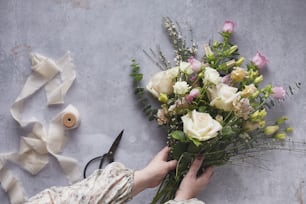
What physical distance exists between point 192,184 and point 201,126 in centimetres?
23

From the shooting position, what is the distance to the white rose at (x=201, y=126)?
1.44m

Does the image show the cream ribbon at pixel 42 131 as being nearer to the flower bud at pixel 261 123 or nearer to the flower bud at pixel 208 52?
the flower bud at pixel 208 52

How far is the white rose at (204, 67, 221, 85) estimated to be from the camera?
149 centimetres

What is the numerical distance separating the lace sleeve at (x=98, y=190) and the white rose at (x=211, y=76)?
395mm

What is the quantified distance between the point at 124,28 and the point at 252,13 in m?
0.48

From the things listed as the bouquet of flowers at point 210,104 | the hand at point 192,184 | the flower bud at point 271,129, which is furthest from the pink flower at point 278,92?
the hand at point 192,184

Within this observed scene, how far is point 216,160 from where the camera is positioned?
1.62m

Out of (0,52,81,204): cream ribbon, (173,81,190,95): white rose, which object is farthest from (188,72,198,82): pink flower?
(0,52,81,204): cream ribbon

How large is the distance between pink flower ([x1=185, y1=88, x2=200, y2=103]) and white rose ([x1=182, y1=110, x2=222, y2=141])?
47mm

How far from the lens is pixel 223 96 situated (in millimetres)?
1505

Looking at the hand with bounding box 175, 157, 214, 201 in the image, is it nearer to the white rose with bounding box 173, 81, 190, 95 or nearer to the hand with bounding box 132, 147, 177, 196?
the hand with bounding box 132, 147, 177, 196

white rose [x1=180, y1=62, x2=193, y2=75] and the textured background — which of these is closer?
white rose [x1=180, y1=62, x2=193, y2=75]

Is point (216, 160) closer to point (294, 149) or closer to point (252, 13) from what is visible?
point (294, 149)

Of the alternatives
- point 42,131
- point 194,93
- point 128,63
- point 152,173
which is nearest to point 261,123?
point 194,93
